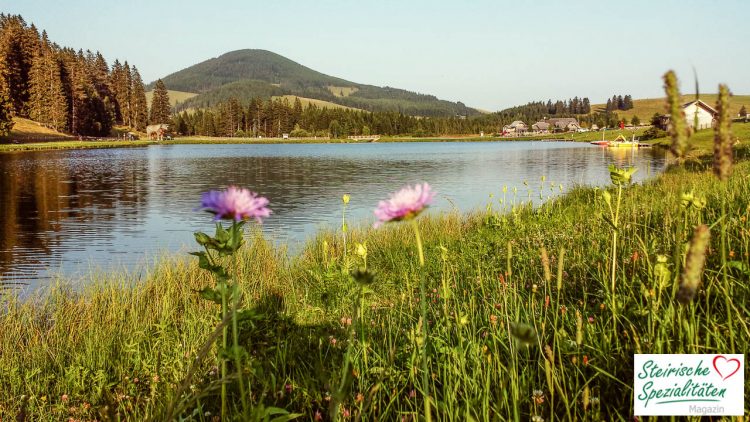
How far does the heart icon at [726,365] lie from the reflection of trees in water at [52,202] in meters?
14.0

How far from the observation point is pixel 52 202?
79.6 ft

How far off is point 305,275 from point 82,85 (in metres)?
97.8

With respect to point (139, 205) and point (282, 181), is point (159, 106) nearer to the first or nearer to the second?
point (282, 181)

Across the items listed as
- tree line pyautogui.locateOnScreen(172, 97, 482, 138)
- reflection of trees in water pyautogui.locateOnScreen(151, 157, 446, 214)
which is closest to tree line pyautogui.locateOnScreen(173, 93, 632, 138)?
tree line pyautogui.locateOnScreen(172, 97, 482, 138)

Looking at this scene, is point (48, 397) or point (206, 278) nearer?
point (48, 397)

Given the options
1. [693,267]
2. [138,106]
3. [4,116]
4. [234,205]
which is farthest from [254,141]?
[693,267]

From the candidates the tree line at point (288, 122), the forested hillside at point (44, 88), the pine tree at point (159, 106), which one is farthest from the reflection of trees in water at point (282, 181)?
the tree line at point (288, 122)

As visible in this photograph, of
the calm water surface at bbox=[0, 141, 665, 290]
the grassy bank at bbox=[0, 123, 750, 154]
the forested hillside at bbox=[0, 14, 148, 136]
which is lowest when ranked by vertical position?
the calm water surface at bbox=[0, 141, 665, 290]

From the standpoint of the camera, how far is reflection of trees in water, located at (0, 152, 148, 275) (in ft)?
49.9

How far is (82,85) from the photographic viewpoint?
8919 cm

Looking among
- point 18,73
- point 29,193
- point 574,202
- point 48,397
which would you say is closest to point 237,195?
point 48,397

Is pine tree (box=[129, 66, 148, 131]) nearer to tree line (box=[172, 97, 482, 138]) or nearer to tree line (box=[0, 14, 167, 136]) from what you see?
A: tree line (box=[0, 14, 167, 136])

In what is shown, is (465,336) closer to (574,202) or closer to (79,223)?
(574,202)

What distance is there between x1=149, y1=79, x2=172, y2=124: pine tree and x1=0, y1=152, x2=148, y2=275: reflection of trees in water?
83.9 metres
